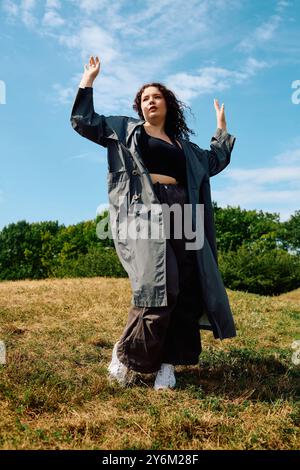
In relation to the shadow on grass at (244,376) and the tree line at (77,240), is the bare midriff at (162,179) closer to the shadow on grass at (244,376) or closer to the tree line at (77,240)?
the shadow on grass at (244,376)

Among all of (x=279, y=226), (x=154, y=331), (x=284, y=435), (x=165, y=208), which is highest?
(x=279, y=226)

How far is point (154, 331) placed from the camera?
12.5ft

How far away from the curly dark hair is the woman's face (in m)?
0.12

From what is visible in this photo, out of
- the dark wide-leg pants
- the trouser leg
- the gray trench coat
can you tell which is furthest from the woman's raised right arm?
the trouser leg

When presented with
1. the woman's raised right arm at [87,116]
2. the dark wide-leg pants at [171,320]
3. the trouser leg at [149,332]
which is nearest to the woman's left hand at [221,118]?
the dark wide-leg pants at [171,320]

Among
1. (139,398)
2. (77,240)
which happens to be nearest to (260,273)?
(77,240)

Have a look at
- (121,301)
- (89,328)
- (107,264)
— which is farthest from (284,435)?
(107,264)

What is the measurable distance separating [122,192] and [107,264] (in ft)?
49.2

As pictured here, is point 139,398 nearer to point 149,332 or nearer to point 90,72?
point 149,332

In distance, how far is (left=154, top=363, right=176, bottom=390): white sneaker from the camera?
3.99 metres

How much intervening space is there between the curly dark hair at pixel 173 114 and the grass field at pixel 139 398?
2.17m

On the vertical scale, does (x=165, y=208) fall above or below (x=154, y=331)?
above

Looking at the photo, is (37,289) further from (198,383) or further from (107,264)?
(107,264)

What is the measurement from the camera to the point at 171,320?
4078 millimetres
